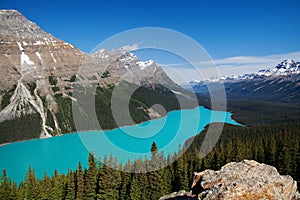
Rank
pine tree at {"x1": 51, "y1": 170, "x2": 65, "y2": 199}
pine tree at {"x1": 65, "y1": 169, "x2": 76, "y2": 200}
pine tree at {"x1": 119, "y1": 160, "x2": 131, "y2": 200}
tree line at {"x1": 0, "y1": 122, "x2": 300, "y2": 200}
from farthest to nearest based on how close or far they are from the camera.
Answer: pine tree at {"x1": 51, "y1": 170, "x2": 65, "y2": 199} < pine tree at {"x1": 65, "y1": 169, "x2": 76, "y2": 200} < pine tree at {"x1": 119, "y1": 160, "x2": 131, "y2": 200} < tree line at {"x1": 0, "y1": 122, "x2": 300, "y2": 200}

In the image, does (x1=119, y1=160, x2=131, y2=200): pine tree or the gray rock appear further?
(x1=119, y1=160, x2=131, y2=200): pine tree

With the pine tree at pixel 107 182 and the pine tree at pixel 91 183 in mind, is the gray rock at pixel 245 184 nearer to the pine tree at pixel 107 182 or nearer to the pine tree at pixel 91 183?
the pine tree at pixel 107 182

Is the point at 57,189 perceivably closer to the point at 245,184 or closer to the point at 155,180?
the point at 155,180

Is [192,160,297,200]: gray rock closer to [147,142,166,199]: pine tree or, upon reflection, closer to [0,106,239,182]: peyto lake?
[147,142,166,199]: pine tree

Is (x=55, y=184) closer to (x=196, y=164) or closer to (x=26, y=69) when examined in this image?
(x=196, y=164)

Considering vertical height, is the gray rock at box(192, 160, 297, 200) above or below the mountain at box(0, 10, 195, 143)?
below

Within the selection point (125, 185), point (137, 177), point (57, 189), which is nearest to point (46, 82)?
point (57, 189)

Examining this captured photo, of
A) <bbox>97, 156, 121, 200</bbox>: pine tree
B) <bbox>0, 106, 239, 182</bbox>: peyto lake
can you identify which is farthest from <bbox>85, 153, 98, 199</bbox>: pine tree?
<bbox>0, 106, 239, 182</bbox>: peyto lake
